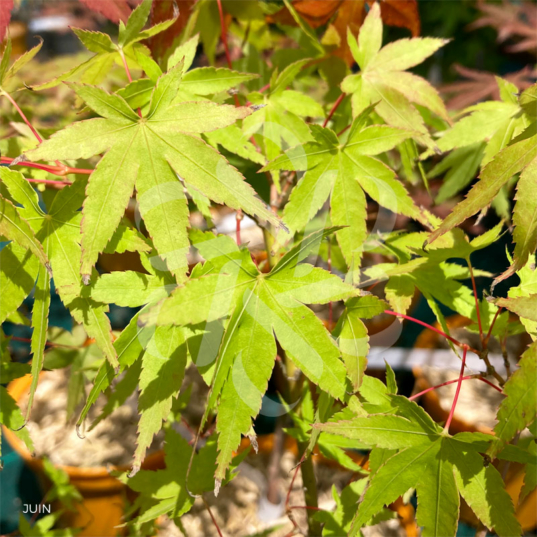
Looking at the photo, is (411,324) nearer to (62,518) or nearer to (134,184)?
(62,518)

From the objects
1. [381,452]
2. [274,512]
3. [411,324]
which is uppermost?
[381,452]

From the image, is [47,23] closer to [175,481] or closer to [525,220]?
[175,481]

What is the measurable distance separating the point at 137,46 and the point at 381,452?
22.3 inches

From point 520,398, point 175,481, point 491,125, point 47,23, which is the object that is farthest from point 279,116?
point 47,23

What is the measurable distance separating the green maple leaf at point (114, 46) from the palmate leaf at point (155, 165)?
9 centimetres

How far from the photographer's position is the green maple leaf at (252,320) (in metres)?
0.43

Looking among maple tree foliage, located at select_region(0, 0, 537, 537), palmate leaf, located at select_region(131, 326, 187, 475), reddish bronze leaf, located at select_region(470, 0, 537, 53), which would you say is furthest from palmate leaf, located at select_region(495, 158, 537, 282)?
reddish bronze leaf, located at select_region(470, 0, 537, 53)

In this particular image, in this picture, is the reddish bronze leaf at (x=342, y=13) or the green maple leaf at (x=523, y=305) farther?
the reddish bronze leaf at (x=342, y=13)

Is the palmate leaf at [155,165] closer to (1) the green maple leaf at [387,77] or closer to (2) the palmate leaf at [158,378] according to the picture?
(2) the palmate leaf at [158,378]

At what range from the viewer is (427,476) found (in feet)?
1.55

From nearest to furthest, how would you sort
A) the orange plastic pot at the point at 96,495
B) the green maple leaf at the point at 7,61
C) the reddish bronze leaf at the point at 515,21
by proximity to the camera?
the green maple leaf at the point at 7,61 → the orange plastic pot at the point at 96,495 → the reddish bronze leaf at the point at 515,21

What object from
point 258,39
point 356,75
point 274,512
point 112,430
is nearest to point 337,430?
point 356,75

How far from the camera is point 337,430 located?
1.49 ft

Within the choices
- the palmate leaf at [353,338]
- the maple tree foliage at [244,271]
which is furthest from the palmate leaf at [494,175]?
the palmate leaf at [353,338]
